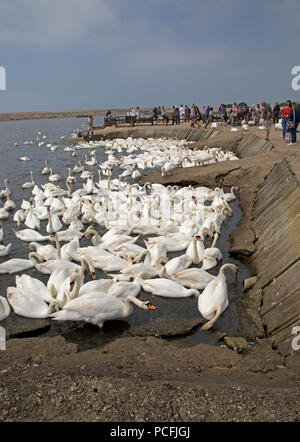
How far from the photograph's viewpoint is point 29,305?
7223 millimetres

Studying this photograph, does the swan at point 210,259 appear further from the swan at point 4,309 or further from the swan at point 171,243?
the swan at point 4,309

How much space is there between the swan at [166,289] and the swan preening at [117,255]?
21mm

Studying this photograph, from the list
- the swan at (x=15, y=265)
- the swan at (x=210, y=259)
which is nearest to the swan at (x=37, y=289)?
the swan at (x=15, y=265)

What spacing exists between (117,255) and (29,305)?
9.79ft

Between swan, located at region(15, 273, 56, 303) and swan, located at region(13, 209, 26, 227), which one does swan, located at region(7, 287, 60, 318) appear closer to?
swan, located at region(15, 273, 56, 303)

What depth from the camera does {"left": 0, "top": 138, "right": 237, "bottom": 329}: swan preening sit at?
7.16 m

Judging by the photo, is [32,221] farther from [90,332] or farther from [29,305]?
[90,332]

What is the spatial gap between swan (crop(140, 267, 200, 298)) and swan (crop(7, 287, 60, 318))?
80.0 inches

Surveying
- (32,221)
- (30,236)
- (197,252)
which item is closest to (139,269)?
(197,252)

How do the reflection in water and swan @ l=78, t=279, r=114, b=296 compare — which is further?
swan @ l=78, t=279, r=114, b=296

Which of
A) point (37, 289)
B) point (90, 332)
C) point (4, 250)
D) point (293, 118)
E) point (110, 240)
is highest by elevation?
point (293, 118)

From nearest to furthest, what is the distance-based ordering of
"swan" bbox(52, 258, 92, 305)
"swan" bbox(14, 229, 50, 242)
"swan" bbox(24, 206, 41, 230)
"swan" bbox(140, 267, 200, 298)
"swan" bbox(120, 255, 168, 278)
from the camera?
"swan" bbox(52, 258, 92, 305), "swan" bbox(140, 267, 200, 298), "swan" bbox(120, 255, 168, 278), "swan" bbox(14, 229, 50, 242), "swan" bbox(24, 206, 41, 230)

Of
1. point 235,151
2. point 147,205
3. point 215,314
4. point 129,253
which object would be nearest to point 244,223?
point 147,205

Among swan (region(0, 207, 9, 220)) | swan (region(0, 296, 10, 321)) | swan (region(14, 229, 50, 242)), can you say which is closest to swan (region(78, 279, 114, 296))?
swan (region(0, 296, 10, 321))
